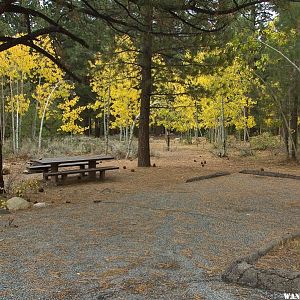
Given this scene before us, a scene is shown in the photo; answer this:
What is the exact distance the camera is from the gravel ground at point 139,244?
10.3 feet

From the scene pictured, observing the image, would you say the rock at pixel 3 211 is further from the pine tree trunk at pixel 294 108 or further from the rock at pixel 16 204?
the pine tree trunk at pixel 294 108

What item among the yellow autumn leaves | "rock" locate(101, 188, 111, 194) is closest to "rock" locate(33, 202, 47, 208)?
"rock" locate(101, 188, 111, 194)

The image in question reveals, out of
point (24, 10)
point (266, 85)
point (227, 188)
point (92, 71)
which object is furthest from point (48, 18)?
point (266, 85)

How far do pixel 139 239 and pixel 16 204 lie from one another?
3.01 metres

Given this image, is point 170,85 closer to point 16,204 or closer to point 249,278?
point 16,204

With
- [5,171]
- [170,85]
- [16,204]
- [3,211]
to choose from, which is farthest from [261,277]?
[170,85]

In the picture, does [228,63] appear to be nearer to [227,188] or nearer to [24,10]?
[227,188]

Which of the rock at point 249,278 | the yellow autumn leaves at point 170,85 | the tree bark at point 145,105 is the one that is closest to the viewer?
the rock at point 249,278

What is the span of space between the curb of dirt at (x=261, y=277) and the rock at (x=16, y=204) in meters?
4.26

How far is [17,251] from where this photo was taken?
4188 mm

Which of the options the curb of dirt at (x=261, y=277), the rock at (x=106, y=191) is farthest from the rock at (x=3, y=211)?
the curb of dirt at (x=261, y=277)

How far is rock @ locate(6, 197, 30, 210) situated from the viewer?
22.0 ft

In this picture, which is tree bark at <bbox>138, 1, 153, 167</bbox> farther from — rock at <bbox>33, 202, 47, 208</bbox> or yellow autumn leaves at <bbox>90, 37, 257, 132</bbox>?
rock at <bbox>33, 202, 47, 208</bbox>

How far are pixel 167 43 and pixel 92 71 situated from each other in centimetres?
236
